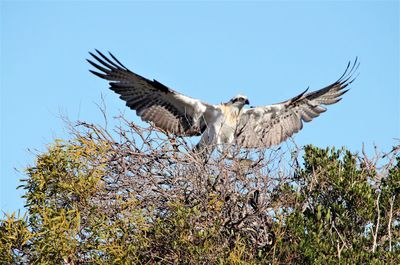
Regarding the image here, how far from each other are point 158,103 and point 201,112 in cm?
73

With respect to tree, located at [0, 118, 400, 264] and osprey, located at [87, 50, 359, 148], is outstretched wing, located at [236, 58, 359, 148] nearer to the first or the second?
osprey, located at [87, 50, 359, 148]

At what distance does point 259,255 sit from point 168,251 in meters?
1.00

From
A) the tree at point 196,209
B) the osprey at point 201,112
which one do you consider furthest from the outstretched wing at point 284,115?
the tree at point 196,209

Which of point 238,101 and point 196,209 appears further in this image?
point 238,101

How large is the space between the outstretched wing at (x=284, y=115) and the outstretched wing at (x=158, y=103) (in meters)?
0.73

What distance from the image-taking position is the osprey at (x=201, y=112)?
14555mm

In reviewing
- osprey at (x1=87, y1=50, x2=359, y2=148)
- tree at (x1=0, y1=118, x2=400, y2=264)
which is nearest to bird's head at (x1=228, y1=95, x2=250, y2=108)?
osprey at (x1=87, y1=50, x2=359, y2=148)

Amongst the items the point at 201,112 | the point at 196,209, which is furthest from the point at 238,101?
the point at 196,209

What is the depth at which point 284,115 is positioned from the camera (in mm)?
15305

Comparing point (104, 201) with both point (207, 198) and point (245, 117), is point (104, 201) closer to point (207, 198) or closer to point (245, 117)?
point (207, 198)

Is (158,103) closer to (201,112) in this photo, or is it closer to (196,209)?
(201,112)

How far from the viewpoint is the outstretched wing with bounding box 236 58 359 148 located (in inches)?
584

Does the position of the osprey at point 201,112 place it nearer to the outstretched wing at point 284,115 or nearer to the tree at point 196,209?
the outstretched wing at point 284,115

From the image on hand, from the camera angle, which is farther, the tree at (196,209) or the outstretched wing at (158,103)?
the outstretched wing at (158,103)
